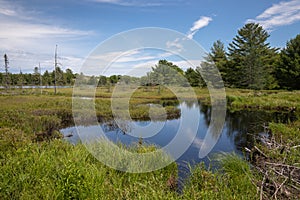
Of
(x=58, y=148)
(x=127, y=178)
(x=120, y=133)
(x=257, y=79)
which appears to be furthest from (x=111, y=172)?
(x=257, y=79)

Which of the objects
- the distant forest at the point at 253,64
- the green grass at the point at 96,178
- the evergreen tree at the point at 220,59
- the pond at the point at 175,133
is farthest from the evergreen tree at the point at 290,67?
the green grass at the point at 96,178

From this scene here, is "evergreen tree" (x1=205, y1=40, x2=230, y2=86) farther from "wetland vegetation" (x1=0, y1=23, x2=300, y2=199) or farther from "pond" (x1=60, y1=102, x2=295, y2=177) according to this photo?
"pond" (x1=60, y1=102, x2=295, y2=177)

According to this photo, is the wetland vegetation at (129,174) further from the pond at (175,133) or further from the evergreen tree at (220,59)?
the evergreen tree at (220,59)

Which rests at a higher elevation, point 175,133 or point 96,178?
point 96,178

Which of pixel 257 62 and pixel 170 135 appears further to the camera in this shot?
pixel 257 62

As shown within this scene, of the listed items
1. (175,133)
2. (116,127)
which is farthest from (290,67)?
(116,127)

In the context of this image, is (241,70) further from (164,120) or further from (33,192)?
(33,192)

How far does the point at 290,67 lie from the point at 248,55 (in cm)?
611

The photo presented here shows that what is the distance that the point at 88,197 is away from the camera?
3857 mm

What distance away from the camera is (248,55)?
36.6 meters

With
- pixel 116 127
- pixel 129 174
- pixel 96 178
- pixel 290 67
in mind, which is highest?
pixel 290 67

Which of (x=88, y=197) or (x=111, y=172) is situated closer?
(x=88, y=197)

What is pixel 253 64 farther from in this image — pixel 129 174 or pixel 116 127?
pixel 129 174

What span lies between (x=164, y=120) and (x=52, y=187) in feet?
42.2
